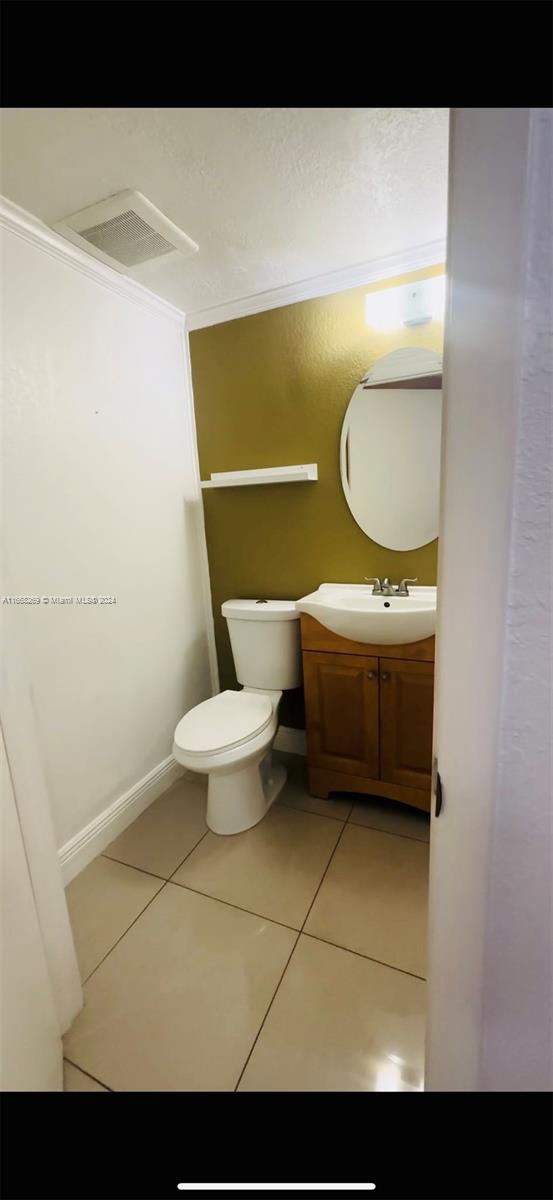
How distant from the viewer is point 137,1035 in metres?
1.00

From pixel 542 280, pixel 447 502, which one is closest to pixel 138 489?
pixel 447 502

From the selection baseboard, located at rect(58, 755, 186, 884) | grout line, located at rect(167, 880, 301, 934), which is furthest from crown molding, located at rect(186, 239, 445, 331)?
grout line, located at rect(167, 880, 301, 934)

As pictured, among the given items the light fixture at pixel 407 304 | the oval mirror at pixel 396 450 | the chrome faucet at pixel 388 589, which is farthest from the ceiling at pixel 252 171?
the chrome faucet at pixel 388 589

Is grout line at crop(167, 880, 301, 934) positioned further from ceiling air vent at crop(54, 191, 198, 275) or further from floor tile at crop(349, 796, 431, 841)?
ceiling air vent at crop(54, 191, 198, 275)

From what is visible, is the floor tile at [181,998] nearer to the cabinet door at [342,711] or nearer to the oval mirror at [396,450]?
the cabinet door at [342,711]

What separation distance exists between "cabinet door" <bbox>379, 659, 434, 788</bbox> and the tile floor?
0.24 metres

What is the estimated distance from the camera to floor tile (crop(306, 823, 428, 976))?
1.18 meters

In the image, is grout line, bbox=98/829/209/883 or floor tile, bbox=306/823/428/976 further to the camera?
grout line, bbox=98/829/209/883

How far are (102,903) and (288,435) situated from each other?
1878 mm

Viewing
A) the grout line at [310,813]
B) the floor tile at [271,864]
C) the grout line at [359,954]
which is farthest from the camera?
the grout line at [310,813]

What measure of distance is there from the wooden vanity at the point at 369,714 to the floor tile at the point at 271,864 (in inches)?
7.9

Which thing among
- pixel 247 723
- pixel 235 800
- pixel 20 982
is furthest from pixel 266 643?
pixel 20 982

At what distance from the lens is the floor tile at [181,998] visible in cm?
94

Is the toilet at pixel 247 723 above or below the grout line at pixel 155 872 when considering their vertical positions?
above
